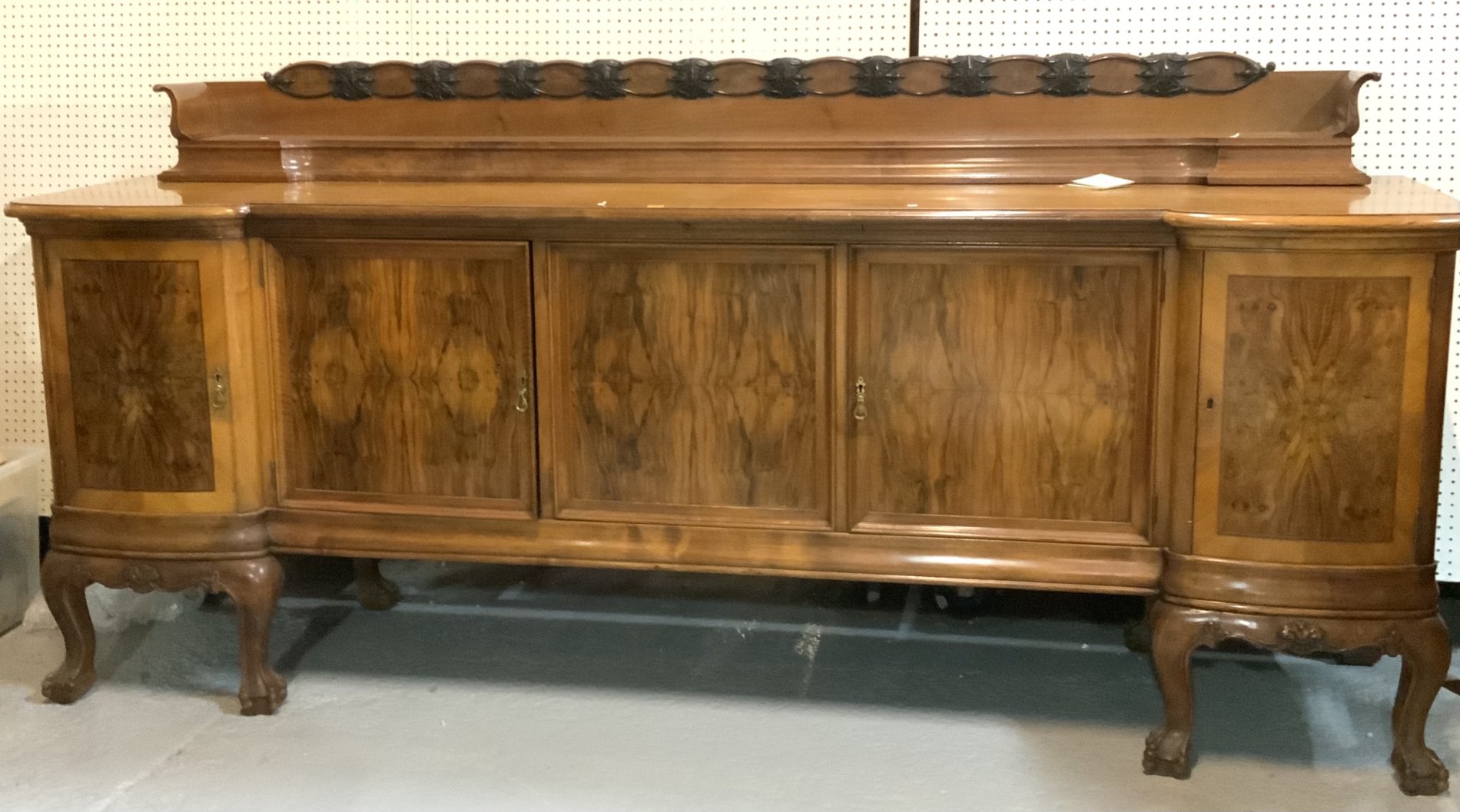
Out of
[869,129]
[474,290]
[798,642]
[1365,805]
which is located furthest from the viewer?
[798,642]

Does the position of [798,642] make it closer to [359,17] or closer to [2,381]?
[359,17]

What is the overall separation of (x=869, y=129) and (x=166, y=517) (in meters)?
1.50

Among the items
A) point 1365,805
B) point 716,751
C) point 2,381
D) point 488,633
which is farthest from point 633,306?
point 2,381

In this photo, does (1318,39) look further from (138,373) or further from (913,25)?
(138,373)

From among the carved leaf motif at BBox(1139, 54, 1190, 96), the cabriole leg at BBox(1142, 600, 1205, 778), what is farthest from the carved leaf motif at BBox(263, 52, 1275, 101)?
the cabriole leg at BBox(1142, 600, 1205, 778)

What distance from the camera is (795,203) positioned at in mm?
2467

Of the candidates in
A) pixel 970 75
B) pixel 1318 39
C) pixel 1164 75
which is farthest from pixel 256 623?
pixel 1318 39

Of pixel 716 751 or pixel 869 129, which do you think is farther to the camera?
pixel 869 129

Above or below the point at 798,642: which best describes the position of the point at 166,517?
above

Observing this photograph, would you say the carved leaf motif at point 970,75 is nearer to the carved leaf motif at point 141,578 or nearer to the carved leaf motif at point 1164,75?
the carved leaf motif at point 1164,75

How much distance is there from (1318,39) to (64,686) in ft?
8.92

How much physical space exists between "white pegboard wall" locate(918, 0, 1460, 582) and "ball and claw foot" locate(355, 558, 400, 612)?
1686mm

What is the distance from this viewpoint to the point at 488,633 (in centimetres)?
317

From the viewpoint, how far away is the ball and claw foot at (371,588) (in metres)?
3.29
